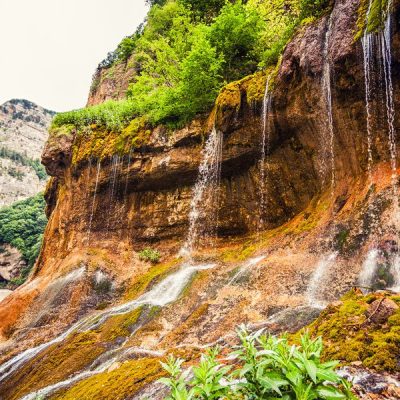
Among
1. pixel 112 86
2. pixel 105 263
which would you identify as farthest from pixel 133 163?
pixel 112 86

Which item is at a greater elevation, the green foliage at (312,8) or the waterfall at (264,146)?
Result: the green foliage at (312,8)

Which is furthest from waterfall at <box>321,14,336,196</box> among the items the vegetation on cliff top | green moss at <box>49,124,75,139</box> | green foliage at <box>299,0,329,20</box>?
green moss at <box>49,124,75,139</box>

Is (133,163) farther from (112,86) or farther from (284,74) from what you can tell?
(112,86)

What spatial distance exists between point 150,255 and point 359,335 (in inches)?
517

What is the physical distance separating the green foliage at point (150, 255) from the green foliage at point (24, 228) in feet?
133

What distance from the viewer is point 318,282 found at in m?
8.20

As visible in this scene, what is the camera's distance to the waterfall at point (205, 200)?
49.6 feet

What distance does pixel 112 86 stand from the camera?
3381 centimetres

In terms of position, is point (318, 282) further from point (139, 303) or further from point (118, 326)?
point (139, 303)

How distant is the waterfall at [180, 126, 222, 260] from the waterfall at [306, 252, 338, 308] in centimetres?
689

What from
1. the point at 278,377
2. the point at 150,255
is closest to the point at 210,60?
the point at 150,255

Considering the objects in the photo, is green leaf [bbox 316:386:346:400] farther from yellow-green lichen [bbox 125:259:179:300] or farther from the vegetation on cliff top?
the vegetation on cliff top

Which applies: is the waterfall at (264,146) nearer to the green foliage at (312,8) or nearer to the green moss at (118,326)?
the green foliage at (312,8)

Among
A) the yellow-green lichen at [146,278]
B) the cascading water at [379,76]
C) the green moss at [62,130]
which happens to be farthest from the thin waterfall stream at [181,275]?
the cascading water at [379,76]
